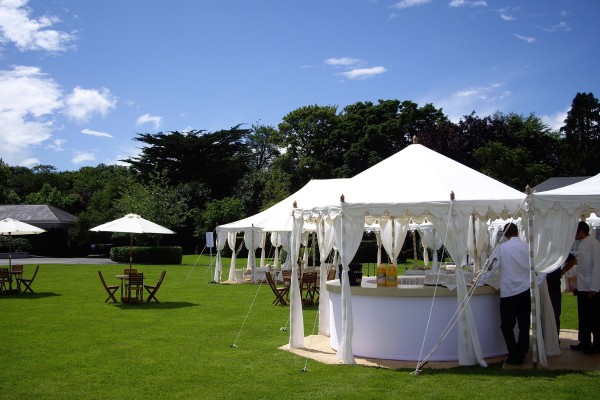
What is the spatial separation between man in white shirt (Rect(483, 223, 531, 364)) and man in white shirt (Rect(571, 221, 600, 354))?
101 cm

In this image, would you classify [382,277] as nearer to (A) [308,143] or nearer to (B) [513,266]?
(B) [513,266]

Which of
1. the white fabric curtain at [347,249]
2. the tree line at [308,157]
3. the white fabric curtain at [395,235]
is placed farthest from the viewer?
the tree line at [308,157]

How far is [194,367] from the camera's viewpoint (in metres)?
9.16

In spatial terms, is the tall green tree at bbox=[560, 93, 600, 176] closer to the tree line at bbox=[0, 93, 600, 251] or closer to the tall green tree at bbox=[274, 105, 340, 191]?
the tree line at bbox=[0, 93, 600, 251]

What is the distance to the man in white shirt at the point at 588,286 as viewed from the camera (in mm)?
9188

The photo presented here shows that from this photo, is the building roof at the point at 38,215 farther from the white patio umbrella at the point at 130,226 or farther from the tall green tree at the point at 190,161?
the white patio umbrella at the point at 130,226

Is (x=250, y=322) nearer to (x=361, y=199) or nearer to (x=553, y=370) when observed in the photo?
(x=361, y=199)

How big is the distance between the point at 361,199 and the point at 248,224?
1566cm

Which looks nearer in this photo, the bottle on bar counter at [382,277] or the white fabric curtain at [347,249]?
the white fabric curtain at [347,249]

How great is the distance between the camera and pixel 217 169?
55.7 meters

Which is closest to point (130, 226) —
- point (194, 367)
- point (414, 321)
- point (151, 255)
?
point (194, 367)

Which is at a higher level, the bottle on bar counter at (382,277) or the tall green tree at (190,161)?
the tall green tree at (190,161)

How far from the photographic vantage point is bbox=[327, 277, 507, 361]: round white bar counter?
933 cm

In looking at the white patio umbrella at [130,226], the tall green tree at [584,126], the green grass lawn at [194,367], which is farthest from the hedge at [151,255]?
the tall green tree at [584,126]
